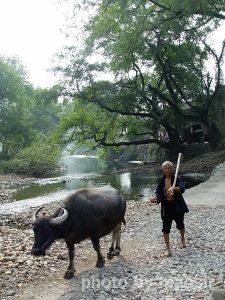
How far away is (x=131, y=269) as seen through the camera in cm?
729

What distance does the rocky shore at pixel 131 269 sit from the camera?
6129mm

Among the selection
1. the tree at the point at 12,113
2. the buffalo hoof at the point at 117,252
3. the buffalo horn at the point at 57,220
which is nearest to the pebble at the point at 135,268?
the buffalo hoof at the point at 117,252

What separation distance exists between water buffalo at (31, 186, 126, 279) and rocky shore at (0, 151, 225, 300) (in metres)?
0.49

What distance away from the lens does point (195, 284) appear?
6.13 meters

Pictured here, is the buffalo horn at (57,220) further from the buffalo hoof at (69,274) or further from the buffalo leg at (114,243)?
the buffalo leg at (114,243)

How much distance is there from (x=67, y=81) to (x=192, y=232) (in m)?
24.2

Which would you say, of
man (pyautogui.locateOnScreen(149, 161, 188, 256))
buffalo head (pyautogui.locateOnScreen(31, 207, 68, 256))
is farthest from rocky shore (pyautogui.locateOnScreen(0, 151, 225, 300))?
buffalo head (pyautogui.locateOnScreen(31, 207, 68, 256))

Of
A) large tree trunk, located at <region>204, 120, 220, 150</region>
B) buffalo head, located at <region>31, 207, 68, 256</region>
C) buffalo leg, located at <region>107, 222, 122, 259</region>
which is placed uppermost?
large tree trunk, located at <region>204, 120, 220, 150</region>

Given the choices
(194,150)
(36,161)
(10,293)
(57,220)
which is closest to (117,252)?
(57,220)

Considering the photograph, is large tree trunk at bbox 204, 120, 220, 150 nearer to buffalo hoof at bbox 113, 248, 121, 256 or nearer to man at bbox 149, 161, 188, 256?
man at bbox 149, 161, 188, 256

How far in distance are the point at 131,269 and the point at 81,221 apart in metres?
1.48

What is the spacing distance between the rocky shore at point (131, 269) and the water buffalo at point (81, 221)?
0.49 metres

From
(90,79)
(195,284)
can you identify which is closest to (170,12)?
(195,284)

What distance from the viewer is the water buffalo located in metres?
6.57
